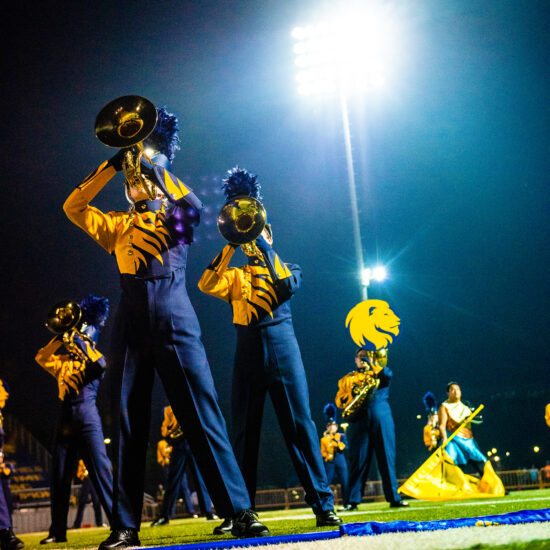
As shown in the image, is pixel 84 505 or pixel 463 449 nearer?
pixel 463 449

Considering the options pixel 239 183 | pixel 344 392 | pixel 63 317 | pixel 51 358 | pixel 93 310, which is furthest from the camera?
pixel 344 392

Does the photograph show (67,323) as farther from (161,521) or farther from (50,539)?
(161,521)

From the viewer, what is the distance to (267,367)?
4367 millimetres

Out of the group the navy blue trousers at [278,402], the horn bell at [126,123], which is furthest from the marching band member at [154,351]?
the navy blue trousers at [278,402]

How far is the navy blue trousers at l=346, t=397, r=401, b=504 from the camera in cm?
807

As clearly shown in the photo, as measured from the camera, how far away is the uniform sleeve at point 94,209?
11.2 feet

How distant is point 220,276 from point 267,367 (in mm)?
781

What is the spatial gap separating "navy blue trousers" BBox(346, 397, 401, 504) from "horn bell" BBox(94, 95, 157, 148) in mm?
5981

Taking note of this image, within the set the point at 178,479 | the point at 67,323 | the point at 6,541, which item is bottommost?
the point at 6,541

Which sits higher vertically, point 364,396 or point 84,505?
point 364,396

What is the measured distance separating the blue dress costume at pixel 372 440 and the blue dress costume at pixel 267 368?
392 cm

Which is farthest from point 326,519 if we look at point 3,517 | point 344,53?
point 344,53

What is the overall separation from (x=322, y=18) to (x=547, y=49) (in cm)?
691

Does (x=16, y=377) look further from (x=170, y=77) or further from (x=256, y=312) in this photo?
(x=256, y=312)
